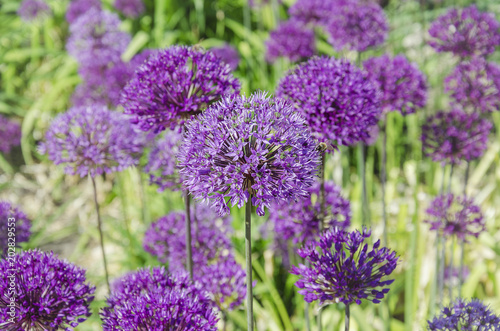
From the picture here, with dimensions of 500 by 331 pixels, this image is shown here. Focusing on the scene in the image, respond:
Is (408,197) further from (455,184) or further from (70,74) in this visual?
(70,74)

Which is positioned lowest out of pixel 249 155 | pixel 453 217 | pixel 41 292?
A: pixel 41 292

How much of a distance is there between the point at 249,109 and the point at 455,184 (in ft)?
15.1

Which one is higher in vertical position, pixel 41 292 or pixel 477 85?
pixel 477 85

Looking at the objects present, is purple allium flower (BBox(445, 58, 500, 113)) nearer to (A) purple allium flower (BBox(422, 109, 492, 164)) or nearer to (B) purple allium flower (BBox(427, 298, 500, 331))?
(A) purple allium flower (BBox(422, 109, 492, 164))

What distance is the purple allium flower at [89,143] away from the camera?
2572 millimetres

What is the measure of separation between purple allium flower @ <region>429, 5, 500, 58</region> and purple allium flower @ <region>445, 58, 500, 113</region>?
11 cm

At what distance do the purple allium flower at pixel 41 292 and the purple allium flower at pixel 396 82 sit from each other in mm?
2137

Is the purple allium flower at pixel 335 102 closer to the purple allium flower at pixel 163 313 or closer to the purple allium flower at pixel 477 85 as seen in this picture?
the purple allium flower at pixel 163 313

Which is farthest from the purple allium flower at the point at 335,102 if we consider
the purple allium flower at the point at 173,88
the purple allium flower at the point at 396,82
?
the purple allium flower at the point at 396,82

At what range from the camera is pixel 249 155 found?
1.63 metres

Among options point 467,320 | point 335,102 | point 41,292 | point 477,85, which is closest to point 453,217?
point 477,85

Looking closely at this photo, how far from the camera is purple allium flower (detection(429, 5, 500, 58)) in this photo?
3268 millimetres

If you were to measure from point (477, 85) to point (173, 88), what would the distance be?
7.48 feet

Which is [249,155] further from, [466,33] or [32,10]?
[32,10]
